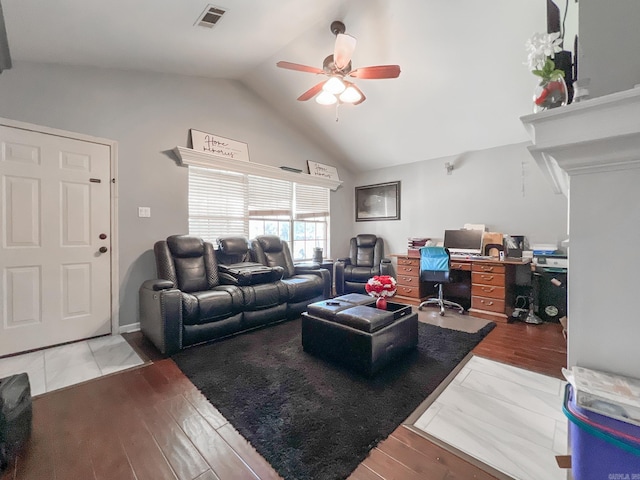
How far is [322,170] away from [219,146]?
199 centimetres

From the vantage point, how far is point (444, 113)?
3605 millimetres

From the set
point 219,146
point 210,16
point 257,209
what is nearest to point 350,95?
point 210,16

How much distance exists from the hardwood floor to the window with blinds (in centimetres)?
216

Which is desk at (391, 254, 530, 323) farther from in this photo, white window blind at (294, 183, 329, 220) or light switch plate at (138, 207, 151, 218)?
light switch plate at (138, 207, 151, 218)

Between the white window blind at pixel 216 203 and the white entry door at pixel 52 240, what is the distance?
91cm

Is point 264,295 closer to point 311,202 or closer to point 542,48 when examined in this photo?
point 311,202

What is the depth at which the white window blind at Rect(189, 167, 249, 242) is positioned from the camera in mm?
3521

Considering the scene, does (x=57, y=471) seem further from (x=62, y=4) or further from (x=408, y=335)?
(x=62, y=4)

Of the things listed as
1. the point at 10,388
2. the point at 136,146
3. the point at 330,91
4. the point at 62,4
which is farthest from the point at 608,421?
the point at 136,146

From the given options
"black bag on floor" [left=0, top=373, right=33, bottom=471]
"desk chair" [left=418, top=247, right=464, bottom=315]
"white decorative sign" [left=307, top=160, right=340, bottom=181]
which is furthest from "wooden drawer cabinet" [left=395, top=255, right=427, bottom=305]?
"black bag on floor" [left=0, top=373, right=33, bottom=471]

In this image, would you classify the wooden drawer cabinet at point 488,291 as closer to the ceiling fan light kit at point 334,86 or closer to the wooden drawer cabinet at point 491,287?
the wooden drawer cabinet at point 491,287

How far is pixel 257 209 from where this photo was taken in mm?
4145

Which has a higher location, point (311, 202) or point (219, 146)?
point (219, 146)

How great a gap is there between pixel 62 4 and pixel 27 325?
8.60ft
